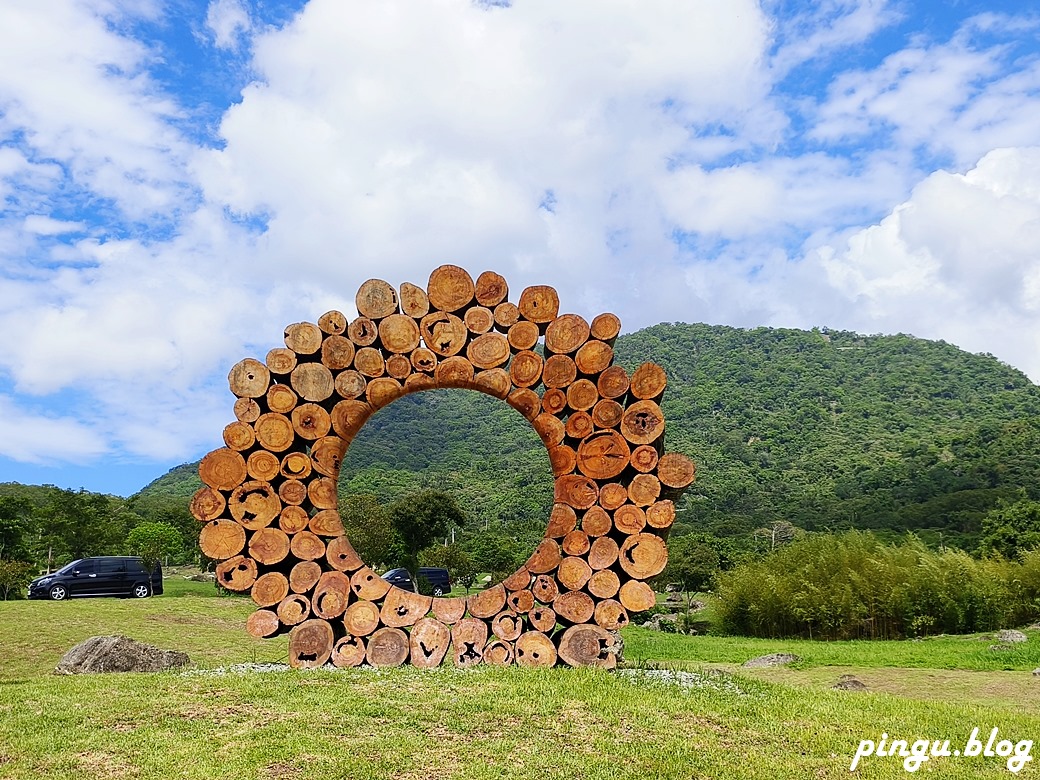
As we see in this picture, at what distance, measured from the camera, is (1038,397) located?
51.1 m

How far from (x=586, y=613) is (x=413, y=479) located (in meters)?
29.9

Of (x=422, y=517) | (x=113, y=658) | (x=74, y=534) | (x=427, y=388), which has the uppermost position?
(x=427, y=388)

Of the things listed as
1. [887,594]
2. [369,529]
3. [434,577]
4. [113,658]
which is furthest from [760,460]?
[113,658]

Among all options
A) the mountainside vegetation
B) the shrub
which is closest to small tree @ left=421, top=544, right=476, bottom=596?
the mountainside vegetation

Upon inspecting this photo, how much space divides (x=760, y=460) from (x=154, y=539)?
29421 millimetres

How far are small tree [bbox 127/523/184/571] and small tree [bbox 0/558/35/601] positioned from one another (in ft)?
21.8

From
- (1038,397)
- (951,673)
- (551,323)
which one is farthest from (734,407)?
(551,323)

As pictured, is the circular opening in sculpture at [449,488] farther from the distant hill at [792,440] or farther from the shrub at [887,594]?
the shrub at [887,594]

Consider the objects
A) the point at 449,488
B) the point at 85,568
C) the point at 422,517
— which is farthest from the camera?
the point at 449,488

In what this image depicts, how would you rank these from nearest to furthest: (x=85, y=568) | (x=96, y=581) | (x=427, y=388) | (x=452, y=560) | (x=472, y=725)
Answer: (x=472, y=725), (x=427, y=388), (x=96, y=581), (x=85, y=568), (x=452, y=560)

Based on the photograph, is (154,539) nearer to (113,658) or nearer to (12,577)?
(12,577)

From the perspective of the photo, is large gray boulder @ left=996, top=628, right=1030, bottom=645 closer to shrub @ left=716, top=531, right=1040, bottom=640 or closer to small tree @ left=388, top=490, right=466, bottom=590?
shrub @ left=716, top=531, right=1040, bottom=640

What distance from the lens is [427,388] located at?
8.52 meters

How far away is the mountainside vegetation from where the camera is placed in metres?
27.5
